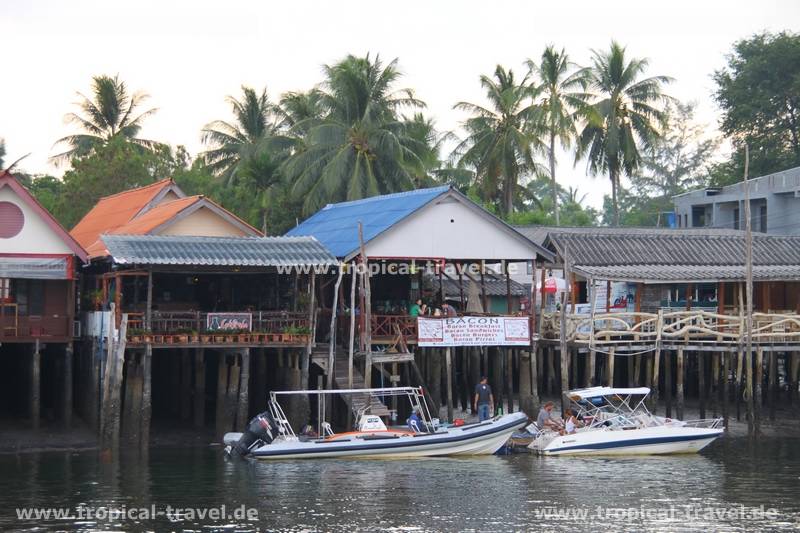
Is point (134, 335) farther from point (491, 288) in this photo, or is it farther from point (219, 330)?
point (491, 288)

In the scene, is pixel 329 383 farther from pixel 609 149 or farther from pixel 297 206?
pixel 609 149

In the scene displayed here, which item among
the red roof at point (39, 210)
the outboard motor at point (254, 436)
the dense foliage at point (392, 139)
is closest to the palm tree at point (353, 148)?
the dense foliage at point (392, 139)

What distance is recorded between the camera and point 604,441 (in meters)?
31.5

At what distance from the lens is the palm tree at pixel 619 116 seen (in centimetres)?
5891

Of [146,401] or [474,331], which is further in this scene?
[474,331]

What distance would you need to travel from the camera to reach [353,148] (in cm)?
5094

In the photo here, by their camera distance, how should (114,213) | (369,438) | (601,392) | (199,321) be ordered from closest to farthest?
(369,438) → (601,392) → (199,321) → (114,213)

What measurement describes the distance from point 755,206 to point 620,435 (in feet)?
100

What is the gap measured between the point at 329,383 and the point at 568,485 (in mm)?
8603

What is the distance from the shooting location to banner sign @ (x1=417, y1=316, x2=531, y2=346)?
114ft

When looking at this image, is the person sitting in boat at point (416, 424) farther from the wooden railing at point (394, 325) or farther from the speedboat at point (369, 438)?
the wooden railing at point (394, 325)

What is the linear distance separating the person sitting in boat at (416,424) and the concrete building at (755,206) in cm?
2962

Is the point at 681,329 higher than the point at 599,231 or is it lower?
lower

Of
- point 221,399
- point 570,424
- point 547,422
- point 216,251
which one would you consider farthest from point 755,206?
point 221,399
